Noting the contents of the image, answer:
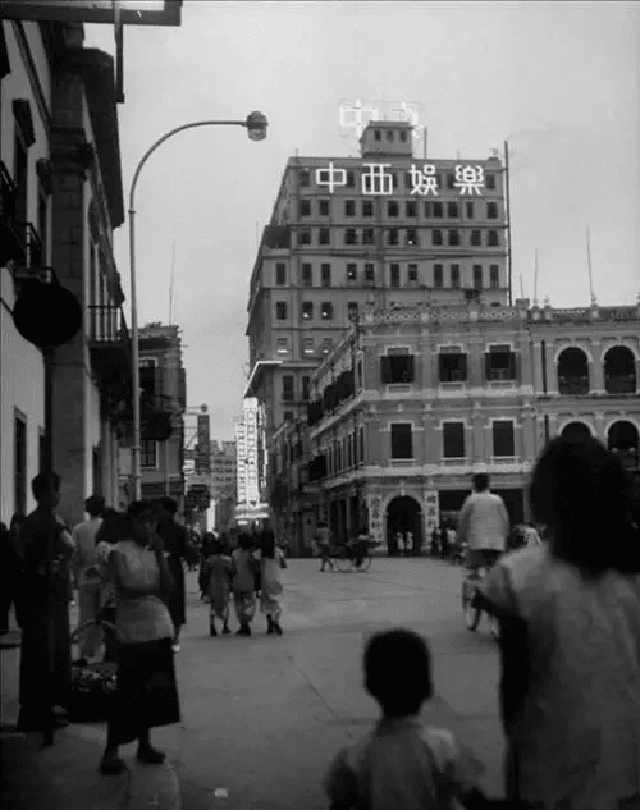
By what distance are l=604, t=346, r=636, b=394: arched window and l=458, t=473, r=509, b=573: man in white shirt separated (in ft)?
137

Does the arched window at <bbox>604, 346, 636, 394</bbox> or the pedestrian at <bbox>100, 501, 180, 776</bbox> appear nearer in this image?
the pedestrian at <bbox>100, 501, 180, 776</bbox>

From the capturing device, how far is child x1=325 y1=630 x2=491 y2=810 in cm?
314

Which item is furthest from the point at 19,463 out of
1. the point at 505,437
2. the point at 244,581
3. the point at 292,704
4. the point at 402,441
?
the point at 505,437

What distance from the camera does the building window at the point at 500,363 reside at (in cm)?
5250

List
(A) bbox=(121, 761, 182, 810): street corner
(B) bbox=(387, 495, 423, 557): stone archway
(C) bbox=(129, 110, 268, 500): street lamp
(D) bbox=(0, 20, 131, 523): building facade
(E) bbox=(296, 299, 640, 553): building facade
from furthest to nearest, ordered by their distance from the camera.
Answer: (B) bbox=(387, 495, 423, 557): stone archway → (E) bbox=(296, 299, 640, 553): building facade → (C) bbox=(129, 110, 268, 500): street lamp → (D) bbox=(0, 20, 131, 523): building facade → (A) bbox=(121, 761, 182, 810): street corner

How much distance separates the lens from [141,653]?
6.63 meters

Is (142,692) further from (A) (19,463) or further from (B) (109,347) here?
(B) (109,347)

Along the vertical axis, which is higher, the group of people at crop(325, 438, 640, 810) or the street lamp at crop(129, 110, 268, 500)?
the street lamp at crop(129, 110, 268, 500)

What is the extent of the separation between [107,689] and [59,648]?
45 cm

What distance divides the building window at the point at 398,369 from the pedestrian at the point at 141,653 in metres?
46.7

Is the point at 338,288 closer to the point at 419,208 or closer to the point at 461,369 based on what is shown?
the point at 419,208

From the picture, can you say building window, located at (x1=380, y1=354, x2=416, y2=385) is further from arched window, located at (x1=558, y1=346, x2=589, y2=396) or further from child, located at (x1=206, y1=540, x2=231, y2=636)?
child, located at (x1=206, y1=540, x2=231, y2=636)

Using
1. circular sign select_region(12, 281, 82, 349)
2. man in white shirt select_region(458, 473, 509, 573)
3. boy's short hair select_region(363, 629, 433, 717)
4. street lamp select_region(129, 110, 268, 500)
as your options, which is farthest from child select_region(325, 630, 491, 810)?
street lamp select_region(129, 110, 268, 500)

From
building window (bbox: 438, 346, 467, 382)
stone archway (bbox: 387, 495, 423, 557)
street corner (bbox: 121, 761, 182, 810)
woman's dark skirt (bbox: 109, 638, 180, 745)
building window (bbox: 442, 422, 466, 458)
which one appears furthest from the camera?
stone archway (bbox: 387, 495, 423, 557)
